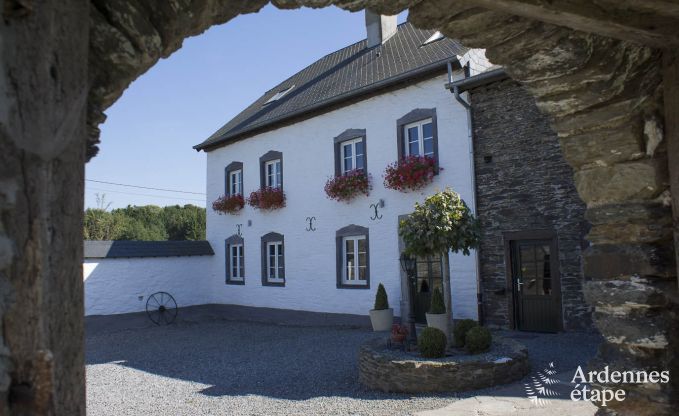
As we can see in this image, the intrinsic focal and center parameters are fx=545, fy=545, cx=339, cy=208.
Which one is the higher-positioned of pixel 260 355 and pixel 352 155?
pixel 352 155

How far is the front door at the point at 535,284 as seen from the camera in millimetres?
9531

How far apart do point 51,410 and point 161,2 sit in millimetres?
1176

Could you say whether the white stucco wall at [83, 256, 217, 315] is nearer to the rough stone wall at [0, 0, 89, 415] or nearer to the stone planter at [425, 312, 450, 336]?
the stone planter at [425, 312, 450, 336]

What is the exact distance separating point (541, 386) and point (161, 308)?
11.5 metres

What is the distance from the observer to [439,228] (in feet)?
23.6

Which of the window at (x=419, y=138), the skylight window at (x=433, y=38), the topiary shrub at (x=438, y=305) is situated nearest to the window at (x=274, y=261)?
the window at (x=419, y=138)

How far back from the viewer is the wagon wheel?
1500cm

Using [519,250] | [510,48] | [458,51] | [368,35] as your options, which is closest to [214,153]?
[368,35]

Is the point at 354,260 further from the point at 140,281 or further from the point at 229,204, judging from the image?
the point at 140,281

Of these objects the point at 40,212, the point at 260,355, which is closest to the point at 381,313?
the point at 260,355

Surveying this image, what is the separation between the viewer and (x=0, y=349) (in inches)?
45.7

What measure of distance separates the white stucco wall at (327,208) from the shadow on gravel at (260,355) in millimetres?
1240

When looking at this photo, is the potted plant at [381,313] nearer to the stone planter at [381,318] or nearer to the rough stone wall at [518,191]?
the stone planter at [381,318]

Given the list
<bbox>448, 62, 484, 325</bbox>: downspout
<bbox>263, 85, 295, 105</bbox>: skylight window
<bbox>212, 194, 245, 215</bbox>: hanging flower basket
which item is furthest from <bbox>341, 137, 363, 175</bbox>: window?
<bbox>263, 85, 295, 105</bbox>: skylight window
